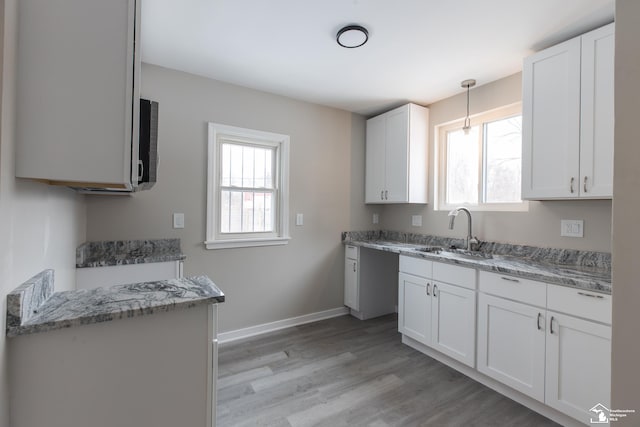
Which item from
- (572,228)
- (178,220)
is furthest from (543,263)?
(178,220)

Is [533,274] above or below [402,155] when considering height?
below

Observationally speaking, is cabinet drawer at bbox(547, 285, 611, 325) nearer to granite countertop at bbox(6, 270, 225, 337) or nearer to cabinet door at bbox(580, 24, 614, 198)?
cabinet door at bbox(580, 24, 614, 198)

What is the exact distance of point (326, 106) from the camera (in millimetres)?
3488

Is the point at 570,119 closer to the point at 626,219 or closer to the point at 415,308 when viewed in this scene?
the point at 626,219

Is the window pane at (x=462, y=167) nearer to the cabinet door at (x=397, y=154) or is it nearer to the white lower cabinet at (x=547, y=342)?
the cabinet door at (x=397, y=154)

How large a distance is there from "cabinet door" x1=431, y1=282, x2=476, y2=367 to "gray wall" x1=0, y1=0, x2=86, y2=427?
250 centimetres

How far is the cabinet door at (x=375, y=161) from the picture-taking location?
352 centimetres

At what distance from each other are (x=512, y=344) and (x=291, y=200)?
7.60ft

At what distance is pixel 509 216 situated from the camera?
2.61 m

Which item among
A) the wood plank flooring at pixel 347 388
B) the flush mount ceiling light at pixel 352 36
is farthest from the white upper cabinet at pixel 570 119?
the wood plank flooring at pixel 347 388

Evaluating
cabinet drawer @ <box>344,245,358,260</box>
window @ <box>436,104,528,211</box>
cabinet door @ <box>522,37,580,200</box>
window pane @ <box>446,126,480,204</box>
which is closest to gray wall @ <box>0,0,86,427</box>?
cabinet drawer @ <box>344,245,358,260</box>

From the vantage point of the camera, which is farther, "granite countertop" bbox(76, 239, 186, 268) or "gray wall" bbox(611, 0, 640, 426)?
"granite countertop" bbox(76, 239, 186, 268)

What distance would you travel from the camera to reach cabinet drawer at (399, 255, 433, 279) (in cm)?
256

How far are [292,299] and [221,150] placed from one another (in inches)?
69.8
